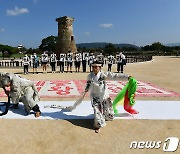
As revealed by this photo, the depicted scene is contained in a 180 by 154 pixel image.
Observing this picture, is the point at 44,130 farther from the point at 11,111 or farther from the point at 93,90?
the point at 11,111

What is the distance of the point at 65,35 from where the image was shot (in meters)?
27.3

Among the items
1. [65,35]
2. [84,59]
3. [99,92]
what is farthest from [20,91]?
[65,35]

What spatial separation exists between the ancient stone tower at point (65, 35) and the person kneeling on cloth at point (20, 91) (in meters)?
21.6

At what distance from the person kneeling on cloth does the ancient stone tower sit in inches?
852

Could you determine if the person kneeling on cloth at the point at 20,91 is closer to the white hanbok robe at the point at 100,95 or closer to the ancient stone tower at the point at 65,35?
the white hanbok robe at the point at 100,95

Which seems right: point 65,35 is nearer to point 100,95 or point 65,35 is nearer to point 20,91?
point 20,91

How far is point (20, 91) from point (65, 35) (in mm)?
22047

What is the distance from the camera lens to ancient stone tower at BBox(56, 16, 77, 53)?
2683cm

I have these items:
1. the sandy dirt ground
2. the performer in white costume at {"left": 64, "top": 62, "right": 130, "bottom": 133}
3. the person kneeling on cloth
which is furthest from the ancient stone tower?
the sandy dirt ground

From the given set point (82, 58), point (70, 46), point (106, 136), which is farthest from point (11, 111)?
point (70, 46)

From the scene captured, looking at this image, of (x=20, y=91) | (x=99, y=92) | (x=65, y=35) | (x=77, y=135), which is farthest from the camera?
(x=65, y=35)

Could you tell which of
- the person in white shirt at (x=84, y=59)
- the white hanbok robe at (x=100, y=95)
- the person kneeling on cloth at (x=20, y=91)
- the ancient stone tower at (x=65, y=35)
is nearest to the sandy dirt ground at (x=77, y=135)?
the white hanbok robe at (x=100, y=95)

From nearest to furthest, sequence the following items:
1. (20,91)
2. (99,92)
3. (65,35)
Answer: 1. (99,92)
2. (20,91)
3. (65,35)

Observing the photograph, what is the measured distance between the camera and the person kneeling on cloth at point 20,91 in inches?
229
